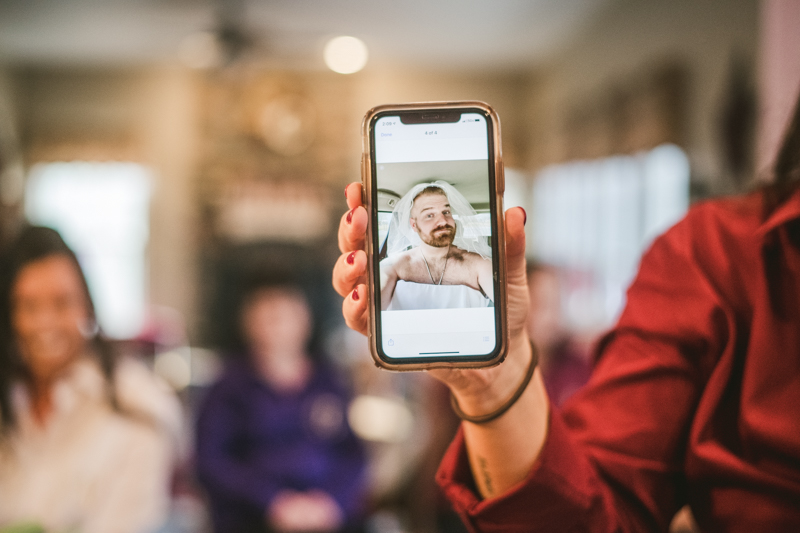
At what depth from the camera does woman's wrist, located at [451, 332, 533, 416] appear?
21.5 inches

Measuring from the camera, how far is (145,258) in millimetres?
5355

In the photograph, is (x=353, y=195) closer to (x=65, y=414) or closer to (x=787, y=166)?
(x=787, y=166)

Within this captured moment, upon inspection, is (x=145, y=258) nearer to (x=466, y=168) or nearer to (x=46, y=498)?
(x=46, y=498)

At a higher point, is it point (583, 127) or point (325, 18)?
point (325, 18)

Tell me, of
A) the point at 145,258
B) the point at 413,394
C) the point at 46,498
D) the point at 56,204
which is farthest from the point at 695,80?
the point at 56,204

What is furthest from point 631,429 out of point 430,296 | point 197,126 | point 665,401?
point 197,126

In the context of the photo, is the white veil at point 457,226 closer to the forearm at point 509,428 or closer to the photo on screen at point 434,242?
the photo on screen at point 434,242

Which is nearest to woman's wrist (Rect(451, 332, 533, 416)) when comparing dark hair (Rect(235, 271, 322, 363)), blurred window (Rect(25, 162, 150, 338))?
dark hair (Rect(235, 271, 322, 363))

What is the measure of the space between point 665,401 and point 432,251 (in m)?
0.31

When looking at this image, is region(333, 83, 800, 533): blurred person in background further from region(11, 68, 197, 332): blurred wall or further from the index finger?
region(11, 68, 197, 332): blurred wall

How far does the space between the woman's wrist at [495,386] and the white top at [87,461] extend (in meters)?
0.98

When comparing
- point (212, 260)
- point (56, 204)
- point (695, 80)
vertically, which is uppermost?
point (695, 80)

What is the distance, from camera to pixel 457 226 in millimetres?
543

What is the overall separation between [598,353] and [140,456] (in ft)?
3.37
